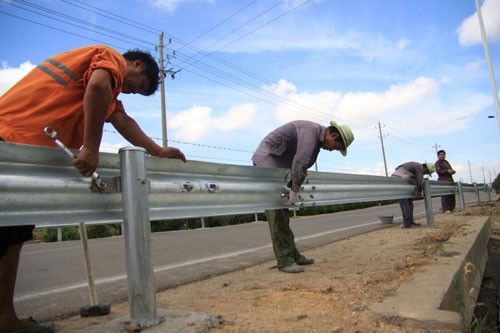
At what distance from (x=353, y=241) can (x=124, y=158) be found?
5.13 m

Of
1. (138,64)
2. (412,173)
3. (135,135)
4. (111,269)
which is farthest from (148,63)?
(412,173)

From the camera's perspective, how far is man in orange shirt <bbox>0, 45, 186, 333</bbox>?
96.3 inches

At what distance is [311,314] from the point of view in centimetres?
282

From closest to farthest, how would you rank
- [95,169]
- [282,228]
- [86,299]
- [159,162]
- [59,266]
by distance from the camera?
[95,169] < [159,162] < [86,299] < [282,228] < [59,266]

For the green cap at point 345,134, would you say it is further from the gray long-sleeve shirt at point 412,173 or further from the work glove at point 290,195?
the gray long-sleeve shirt at point 412,173

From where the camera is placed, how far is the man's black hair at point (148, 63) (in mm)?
3041

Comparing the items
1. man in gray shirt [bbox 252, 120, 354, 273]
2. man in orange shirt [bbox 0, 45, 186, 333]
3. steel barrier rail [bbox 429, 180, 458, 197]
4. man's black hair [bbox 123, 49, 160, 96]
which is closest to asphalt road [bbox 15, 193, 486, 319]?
man in gray shirt [bbox 252, 120, 354, 273]

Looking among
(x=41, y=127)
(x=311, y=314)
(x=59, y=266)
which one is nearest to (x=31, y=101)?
(x=41, y=127)

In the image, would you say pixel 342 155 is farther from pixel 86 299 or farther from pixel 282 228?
pixel 86 299

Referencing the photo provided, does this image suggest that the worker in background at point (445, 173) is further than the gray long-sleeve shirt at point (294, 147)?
Yes

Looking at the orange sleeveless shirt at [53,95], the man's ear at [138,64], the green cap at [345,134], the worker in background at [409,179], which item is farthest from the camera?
the worker in background at [409,179]

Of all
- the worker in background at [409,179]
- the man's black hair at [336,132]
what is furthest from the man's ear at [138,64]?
the worker in background at [409,179]

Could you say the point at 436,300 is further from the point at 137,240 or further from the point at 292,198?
the point at 292,198

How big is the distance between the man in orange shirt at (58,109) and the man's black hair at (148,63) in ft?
0.60
